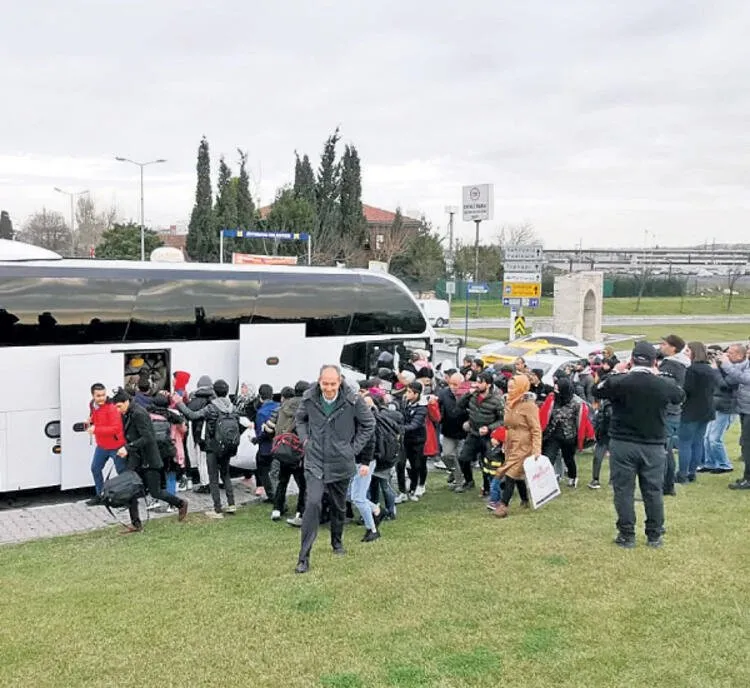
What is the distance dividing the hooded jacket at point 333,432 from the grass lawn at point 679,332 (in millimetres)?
30913

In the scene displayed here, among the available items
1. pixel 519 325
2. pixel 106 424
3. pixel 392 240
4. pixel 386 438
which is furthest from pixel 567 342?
pixel 392 240

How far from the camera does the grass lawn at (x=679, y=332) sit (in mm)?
40812

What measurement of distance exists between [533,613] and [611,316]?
53.4 meters

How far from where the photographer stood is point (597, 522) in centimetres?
773

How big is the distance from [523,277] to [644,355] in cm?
1336

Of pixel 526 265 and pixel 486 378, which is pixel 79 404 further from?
pixel 526 265

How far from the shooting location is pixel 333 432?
646 cm

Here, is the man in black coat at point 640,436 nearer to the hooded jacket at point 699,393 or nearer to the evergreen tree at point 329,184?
the hooded jacket at point 699,393

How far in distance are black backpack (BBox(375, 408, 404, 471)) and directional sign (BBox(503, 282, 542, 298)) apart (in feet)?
41.7

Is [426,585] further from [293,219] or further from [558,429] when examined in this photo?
[293,219]

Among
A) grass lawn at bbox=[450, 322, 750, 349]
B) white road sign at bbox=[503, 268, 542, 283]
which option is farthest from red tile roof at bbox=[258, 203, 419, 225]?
white road sign at bbox=[503, 268, 542, 283]

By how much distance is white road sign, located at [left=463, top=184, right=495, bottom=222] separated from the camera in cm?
2395

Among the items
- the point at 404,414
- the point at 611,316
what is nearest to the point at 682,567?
the point at 404,414

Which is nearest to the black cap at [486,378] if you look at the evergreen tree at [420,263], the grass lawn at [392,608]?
the grass lawn at [392,608]
